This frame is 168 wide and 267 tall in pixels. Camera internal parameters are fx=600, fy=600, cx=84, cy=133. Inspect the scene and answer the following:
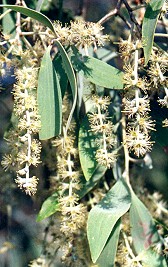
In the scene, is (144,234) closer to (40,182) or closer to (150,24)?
(40,182)

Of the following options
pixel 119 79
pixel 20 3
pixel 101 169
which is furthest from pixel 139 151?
pixel 20 3

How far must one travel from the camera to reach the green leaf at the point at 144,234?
1329 millimetres

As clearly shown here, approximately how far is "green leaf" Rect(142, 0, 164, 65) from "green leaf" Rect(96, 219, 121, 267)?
0.40 metres

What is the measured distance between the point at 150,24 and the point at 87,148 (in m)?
0.31

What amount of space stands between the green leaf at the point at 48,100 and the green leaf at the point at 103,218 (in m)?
0.22

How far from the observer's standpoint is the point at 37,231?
1575mm

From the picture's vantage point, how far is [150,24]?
3.77 feet

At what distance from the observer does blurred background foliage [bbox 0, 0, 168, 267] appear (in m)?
1.51

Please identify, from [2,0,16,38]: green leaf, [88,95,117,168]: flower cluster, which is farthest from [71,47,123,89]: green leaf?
[2,0,16,38]: green leaf

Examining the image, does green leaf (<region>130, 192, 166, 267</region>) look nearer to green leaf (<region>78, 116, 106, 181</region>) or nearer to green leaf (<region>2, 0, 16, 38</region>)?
green leaf (<region>78, 116, 106, 181</region>)

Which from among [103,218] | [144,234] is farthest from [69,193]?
[144,234]

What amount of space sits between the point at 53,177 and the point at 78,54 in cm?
33

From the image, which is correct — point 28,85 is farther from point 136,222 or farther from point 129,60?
point 136,222

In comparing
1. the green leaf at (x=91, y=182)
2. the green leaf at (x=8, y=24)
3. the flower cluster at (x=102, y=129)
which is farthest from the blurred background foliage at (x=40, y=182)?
the flower cluster at (x=102, y=129)
